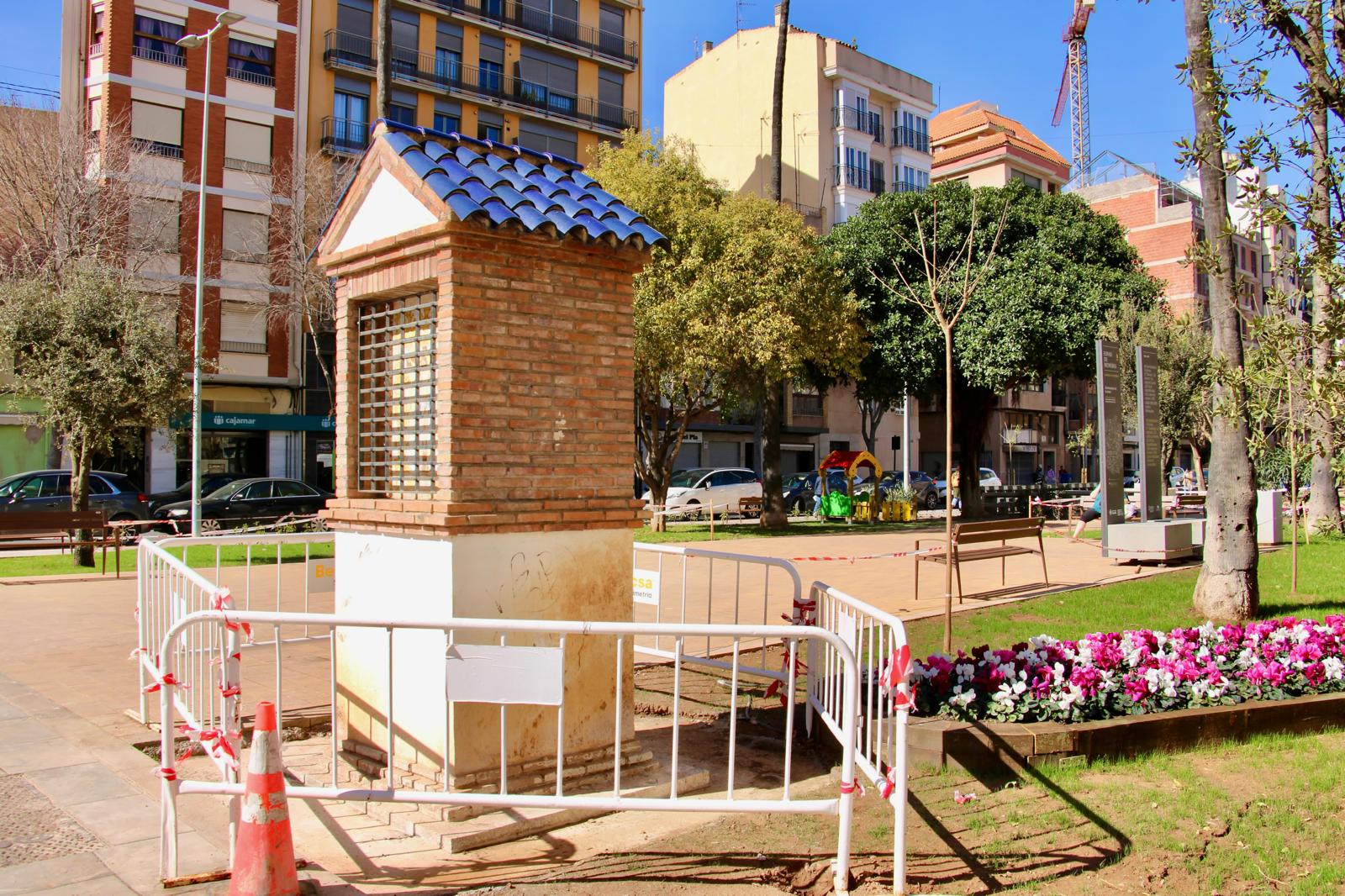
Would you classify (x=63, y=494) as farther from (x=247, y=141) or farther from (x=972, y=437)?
(x=972, y=437)

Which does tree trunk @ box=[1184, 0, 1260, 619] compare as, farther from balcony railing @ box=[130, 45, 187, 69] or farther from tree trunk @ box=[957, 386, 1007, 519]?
balcony railing @ box=[130, 45, 187, 69]

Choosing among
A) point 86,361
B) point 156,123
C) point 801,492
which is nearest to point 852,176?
point 801,492

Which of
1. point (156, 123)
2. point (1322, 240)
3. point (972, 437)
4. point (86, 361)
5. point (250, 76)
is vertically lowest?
point (972, 437)

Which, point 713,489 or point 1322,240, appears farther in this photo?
point 713,489

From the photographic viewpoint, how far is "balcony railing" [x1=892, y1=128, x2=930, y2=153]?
162ft

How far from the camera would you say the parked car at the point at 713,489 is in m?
30.8

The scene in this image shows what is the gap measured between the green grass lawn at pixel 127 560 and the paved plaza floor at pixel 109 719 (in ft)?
3.74

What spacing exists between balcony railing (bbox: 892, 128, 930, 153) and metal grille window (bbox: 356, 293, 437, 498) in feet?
155

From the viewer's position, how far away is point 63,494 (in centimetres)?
2325

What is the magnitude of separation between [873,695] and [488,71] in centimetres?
4059

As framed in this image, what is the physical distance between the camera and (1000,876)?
4.21m

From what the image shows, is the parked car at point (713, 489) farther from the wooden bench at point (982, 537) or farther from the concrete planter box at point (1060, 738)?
the concrete planter box at point (1060, 738)

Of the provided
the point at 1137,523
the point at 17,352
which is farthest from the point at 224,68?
the point at 1137,523

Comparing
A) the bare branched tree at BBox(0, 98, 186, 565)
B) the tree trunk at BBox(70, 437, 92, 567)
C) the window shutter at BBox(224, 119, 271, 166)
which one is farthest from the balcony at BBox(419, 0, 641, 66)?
the tree trunk at BBox(70, 437, 92, 567)
